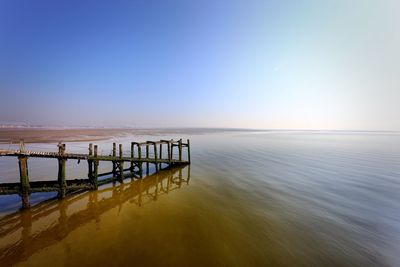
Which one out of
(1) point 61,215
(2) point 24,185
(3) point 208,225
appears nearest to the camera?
(3) point 208,225

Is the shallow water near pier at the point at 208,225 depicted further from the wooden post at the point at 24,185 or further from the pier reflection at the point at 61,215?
the wooden post at the point at 24,185

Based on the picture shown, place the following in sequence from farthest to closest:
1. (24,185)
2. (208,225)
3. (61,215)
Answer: (24,185), (61,215), (208,225)

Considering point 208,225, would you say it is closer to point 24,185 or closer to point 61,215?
point 61,215

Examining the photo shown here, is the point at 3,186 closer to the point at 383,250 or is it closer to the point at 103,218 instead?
the point at 103,218

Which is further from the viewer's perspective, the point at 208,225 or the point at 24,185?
the point at 24,185

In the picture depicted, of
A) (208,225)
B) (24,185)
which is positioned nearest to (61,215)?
(24,185)

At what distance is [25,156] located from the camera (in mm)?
11891

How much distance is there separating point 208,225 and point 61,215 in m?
7.08

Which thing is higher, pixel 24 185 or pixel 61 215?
pixel 24 185

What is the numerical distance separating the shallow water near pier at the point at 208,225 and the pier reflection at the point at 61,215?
41 mm

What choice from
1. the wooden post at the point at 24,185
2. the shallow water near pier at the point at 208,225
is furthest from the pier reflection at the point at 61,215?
the wooden post at the point at 24,185

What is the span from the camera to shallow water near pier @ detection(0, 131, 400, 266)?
788cm

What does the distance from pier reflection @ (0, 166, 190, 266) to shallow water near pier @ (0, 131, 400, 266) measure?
0.04m

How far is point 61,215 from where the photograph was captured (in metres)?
11.1
